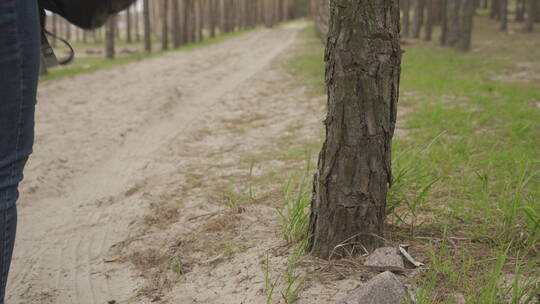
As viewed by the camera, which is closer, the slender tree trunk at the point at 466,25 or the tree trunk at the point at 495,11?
the slender tree trunk at the point at 466,25

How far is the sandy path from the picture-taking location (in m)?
2.82

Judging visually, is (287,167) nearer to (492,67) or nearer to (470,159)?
(470,159)

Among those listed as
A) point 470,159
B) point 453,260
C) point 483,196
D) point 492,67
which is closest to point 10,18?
point 453,260

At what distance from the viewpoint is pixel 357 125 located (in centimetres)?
224

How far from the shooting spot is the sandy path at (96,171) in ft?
9.25

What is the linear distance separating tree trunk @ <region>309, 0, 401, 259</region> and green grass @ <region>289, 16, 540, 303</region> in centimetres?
31

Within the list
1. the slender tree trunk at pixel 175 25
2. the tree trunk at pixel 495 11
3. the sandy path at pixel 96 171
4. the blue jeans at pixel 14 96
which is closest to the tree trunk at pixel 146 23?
the slender tree trunk at pixel 175 25

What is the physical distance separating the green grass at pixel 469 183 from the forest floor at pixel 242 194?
1 cm

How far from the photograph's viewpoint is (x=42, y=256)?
10.2ft

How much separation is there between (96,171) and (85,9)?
3.17 m

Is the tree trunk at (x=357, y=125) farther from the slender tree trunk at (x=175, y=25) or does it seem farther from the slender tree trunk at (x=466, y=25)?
the slender tree trunk at (x=175, y=25)

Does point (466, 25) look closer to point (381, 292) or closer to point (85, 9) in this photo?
point (381, 292)

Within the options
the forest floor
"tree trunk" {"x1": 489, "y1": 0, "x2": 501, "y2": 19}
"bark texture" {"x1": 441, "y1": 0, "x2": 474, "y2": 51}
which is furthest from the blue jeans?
"tree trunk" {"x1": 489, "y1": 0, "x2": 501, "y2": 19}

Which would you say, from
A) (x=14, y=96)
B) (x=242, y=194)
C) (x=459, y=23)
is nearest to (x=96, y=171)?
(x=242, y=194)
